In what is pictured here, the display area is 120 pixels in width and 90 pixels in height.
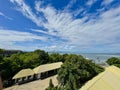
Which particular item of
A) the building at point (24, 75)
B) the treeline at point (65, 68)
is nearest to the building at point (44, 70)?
the building at point (24, 75)

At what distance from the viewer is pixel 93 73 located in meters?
29.1

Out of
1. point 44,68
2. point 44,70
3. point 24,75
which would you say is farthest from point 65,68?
point 44,68

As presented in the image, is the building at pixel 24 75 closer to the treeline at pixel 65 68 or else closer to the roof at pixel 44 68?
the roof at pixel 44 68

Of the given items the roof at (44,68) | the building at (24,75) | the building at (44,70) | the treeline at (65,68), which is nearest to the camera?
the treeline at (65,68)

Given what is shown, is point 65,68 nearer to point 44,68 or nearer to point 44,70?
point 44,70

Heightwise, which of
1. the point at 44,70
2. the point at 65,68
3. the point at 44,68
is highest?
the point at 65,68

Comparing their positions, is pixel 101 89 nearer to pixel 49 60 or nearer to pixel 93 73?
pixel 93 73

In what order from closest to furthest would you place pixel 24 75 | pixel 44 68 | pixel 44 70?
1. pixel 24 75
2. pixel 44 70
3. pixel 44 68

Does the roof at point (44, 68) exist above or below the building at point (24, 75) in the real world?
above

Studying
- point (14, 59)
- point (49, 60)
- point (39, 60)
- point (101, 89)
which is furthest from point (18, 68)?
point (101, 89)

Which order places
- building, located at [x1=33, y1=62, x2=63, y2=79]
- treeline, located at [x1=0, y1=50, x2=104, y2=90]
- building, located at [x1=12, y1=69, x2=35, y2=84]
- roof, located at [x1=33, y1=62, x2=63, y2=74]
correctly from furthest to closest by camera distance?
building, located at [x1=33, y1=62, x2=63, y2=79] < roof, located at [x1=33, y1=62, x2=63, y2=74] < building, located at [x1=12, y1=69, x2=35, y2=84] < treeline, located at [x1=0, y1=50, x2=104, y2=90]

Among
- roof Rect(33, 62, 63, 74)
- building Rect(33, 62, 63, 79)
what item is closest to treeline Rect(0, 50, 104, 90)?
roof Rect(33, 62, 63, 74)

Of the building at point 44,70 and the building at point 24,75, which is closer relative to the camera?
the building at point 24,75

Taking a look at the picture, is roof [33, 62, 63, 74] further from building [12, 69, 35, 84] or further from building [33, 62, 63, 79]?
building [12, 69, 35, 84]
